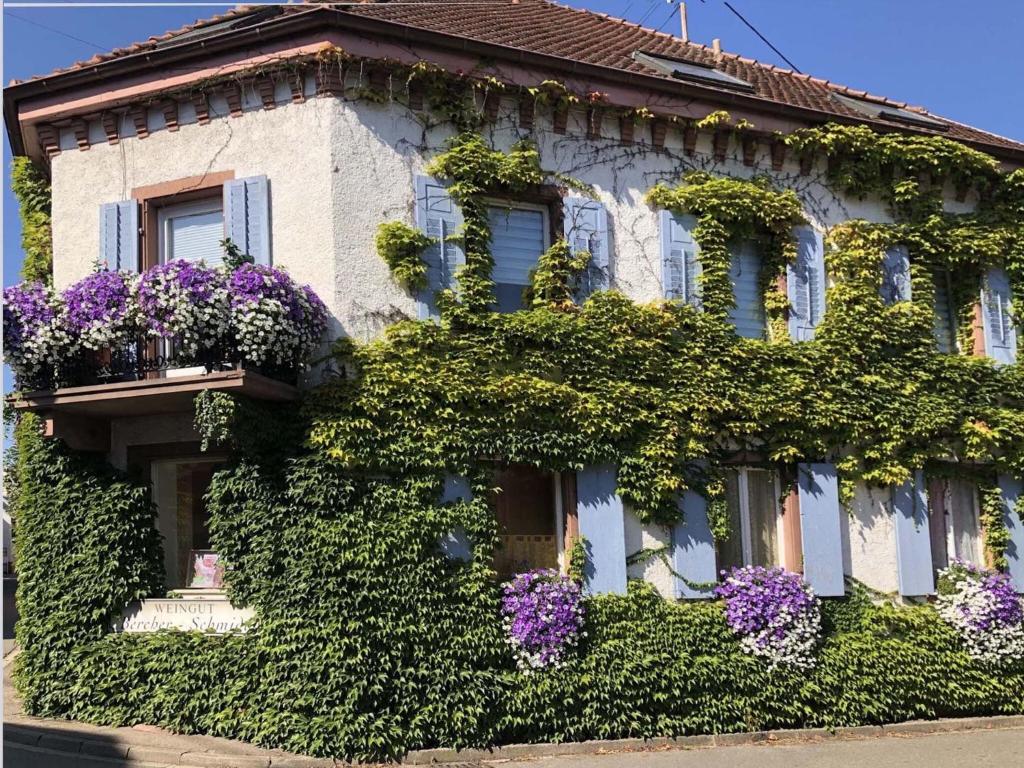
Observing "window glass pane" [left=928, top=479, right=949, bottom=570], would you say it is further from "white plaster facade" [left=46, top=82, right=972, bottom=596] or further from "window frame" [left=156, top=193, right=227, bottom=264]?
"window frame" [left=156, top=193, right=227, bottom=264]

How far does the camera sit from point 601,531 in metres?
9.62

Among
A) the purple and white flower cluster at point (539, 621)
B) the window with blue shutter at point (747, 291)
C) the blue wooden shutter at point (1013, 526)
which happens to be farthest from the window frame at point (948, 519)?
the purple and white flower cluster at point (539, 621)

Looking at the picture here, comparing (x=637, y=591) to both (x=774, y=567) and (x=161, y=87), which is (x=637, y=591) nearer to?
Answer: (x=774, y=567)

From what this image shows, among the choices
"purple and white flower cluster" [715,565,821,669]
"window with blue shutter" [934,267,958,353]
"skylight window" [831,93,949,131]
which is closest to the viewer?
"purple and white flower cluster" [715,565,821,669]

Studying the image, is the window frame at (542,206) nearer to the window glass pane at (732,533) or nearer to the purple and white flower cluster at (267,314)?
the purple and white flower cluster at (267,314)

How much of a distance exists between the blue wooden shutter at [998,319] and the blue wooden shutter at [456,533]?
7.09 metres

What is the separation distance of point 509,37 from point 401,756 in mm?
7992

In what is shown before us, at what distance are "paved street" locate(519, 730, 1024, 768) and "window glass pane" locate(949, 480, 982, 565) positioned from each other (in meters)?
2.41

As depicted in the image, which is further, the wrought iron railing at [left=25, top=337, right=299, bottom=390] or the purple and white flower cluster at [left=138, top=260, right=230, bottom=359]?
the wrought iron railing at [left=25, top=337, right=299, bottom=390]

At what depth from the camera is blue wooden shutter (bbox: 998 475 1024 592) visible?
38.1 ft

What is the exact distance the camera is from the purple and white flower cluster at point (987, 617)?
35.1ft

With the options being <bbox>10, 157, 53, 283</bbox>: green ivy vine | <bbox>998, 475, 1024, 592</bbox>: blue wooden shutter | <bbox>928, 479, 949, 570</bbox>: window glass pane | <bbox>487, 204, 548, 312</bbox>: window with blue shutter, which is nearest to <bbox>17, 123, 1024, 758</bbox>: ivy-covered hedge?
<bbox>487, 204, 548, 312</bbox>: window with blue shutter

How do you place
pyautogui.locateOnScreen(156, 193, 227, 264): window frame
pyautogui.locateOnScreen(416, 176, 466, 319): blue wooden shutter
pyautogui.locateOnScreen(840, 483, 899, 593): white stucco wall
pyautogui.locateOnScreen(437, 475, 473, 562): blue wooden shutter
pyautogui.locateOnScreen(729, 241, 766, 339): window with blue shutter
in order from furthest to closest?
pyautogui.locateOnScreen(729, 241, 766, 339): window with blue shutter
pyautogui.locateOnScreen(840, 483, 899, 593): white stucco wall
pyautogui.locateOnScreen(156, 193, 227, 264): window frame
pyautogui.locateOnScreen(416, 176, 466, 319): blue wooden shutter
pyautogui.locateOnScreen(437, 475, 473, 562): blue wooden shutter

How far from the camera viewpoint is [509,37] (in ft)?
37.6
